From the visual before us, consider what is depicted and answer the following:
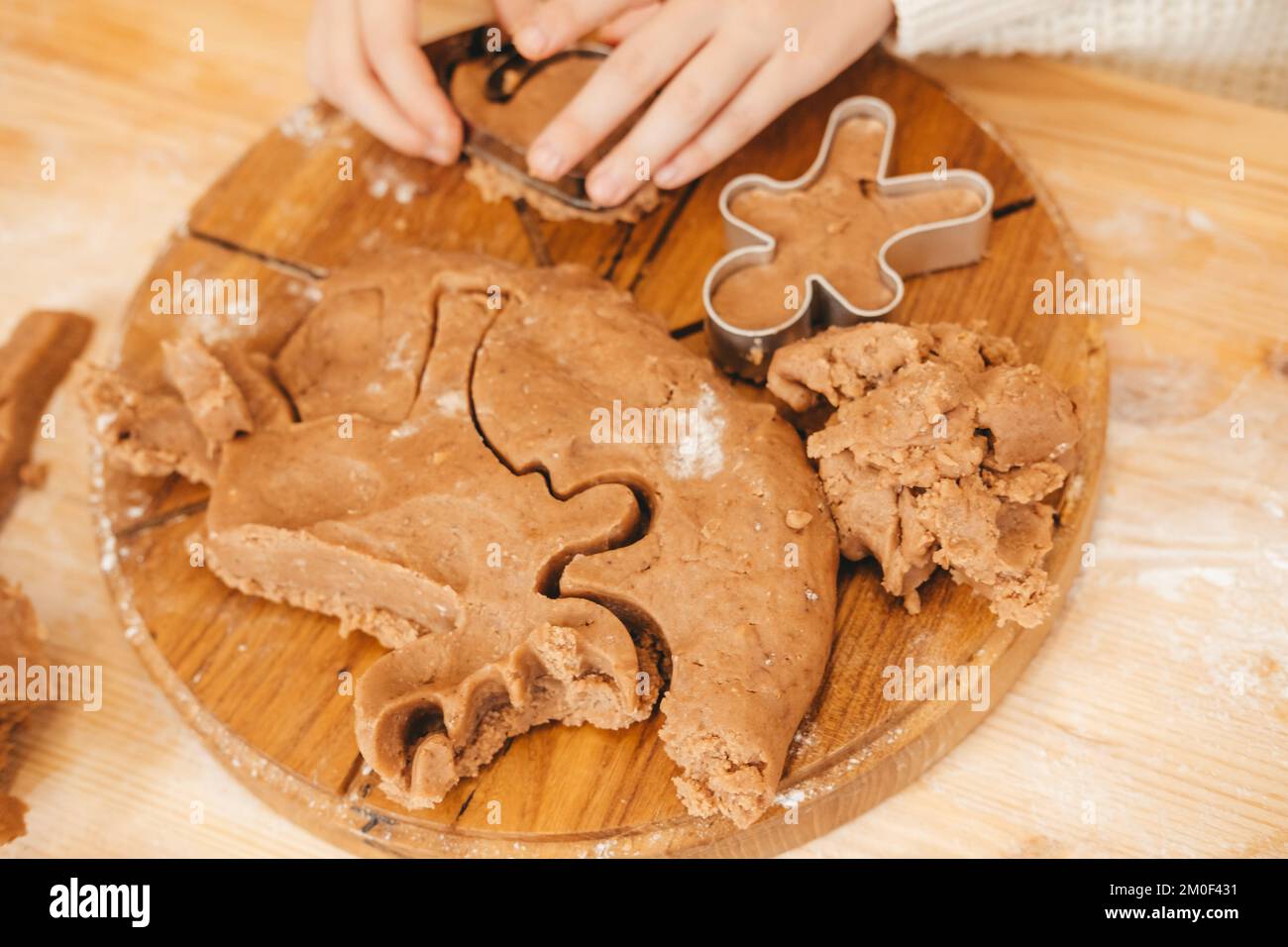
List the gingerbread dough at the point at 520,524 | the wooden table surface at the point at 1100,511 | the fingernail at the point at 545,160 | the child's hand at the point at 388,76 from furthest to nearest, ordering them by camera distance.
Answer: the child's hand at the point at 388,76
the fingernail at the point at 545,160
the wooden table surface at the point at 1100,511
the gingerbread dough at the point at 520,524

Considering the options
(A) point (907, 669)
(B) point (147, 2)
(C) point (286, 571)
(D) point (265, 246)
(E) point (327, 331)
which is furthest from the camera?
(B) point (147, 2)

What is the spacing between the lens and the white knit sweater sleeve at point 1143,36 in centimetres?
253

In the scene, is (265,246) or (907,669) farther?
(265,246)

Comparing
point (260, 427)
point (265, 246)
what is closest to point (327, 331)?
point (260, 427)

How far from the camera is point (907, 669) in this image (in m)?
1.98

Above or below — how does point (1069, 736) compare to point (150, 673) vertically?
above

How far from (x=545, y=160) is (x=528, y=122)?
205mm

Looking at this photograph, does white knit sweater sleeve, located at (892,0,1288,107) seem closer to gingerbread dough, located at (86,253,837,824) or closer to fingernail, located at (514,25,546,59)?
fingernail, located at (514,25,546,59)

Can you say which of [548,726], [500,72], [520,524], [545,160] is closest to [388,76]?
[500,72]

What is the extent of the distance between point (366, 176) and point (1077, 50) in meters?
1.69

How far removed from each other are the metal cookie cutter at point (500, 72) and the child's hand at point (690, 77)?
0.10 metres

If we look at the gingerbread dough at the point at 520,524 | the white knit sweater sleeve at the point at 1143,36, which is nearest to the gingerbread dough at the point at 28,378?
the gingerbread dough at the point at 520,524

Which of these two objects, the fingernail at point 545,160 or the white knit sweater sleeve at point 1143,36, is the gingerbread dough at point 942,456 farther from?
the white knit sweater sleeve at point 1143,36

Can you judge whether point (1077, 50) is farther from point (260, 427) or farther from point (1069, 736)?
point (260, 427)
